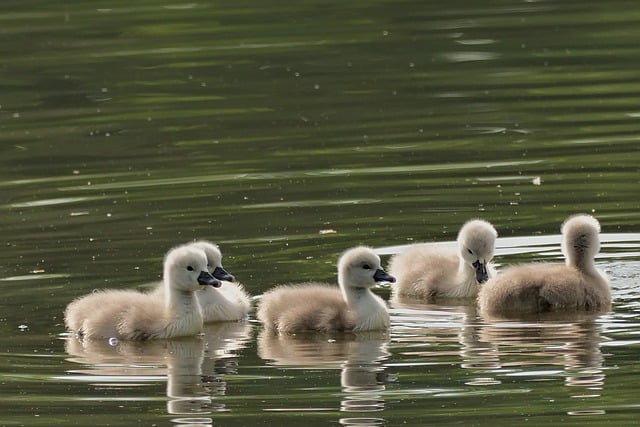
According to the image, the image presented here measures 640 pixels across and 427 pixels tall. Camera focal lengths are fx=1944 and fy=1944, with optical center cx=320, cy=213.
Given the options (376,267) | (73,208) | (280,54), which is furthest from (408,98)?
(376,267)

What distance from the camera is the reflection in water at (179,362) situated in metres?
10.5

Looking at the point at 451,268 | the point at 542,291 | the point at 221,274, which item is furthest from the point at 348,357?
the point at 451,268

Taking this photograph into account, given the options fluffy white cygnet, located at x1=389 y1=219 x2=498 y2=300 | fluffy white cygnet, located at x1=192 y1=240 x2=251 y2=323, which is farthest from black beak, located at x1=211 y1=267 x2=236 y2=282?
fluffy white cygnet, located at x1=389 y1=219 x2=498 y2=300

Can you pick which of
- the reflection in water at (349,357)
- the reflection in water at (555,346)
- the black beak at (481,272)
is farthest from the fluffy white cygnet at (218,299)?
the reflection in water at (555,346)

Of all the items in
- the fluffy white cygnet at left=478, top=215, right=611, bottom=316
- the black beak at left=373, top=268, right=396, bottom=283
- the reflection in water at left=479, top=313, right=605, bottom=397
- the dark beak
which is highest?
the dark beak

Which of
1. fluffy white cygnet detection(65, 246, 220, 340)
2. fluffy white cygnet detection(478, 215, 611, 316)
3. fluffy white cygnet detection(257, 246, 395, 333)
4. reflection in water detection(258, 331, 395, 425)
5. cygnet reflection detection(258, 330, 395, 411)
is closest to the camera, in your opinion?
reflection in water detection(258, 331, 395, 425)

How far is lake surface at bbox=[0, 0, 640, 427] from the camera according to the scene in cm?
1052

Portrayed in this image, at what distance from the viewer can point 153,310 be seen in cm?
1222

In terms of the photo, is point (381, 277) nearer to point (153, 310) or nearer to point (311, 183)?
point (153, 310)

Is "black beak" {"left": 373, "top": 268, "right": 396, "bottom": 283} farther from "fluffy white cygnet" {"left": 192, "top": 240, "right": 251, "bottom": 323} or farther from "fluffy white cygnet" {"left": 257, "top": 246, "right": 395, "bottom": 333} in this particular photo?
"fluffy white cygnet" {"left": 192, "top": 240, "right": 251, "bottom": 323}

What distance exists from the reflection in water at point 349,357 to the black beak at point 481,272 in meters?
1.19

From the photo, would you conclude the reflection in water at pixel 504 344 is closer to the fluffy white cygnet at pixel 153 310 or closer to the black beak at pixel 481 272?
the black beak at pixel 481 272

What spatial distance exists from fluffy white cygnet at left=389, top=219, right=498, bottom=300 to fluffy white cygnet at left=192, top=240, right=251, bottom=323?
1.15 metres

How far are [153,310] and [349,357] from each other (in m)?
1.50
